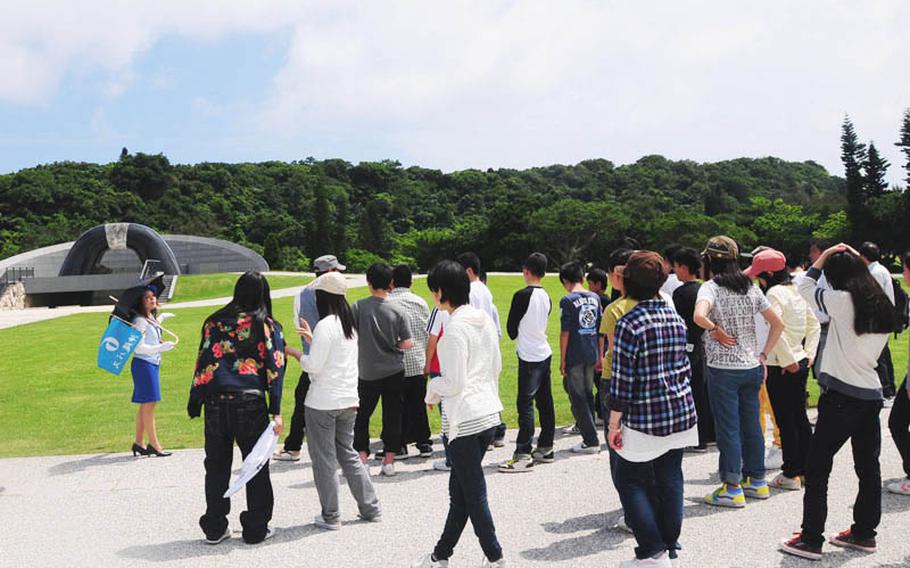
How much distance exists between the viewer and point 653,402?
3719 millimetres

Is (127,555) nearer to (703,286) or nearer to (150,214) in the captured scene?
(703,286)

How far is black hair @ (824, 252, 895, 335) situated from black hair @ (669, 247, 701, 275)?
1.14 meters

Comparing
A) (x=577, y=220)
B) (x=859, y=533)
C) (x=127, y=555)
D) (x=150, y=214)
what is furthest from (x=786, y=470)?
(x=150, y=214)

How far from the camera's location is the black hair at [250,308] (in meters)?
4.59

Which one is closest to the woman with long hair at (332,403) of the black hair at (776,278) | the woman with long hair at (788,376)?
the woman with long hair at (788,376)

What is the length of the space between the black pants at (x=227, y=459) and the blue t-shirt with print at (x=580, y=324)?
294 cm

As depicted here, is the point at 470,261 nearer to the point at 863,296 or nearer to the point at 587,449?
the point at 587,449

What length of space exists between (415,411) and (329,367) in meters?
2.12

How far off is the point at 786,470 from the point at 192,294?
32771 mm

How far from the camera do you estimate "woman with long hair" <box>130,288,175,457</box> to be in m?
6.70

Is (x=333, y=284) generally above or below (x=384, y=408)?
above

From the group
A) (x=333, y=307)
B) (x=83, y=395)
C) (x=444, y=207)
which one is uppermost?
(x=444, y=207)

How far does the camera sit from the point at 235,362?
4547 millimetres

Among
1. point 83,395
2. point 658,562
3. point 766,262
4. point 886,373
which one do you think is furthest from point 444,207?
point 658,562
